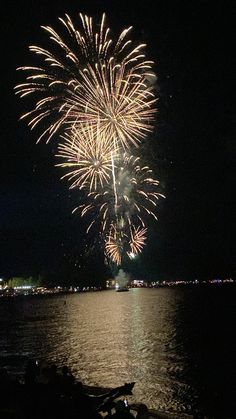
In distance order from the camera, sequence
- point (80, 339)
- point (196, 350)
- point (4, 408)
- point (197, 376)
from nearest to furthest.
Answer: point (4, 408), point (197, 376), point (196, 350), point (80, 339)

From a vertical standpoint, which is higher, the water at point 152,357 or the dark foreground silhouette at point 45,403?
the dark foreground silhouette at point 45,403

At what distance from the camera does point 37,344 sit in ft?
149

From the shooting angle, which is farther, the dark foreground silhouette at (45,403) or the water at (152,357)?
the water at (152,357)

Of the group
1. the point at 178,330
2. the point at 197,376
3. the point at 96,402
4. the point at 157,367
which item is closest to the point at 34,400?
the point at 96,402

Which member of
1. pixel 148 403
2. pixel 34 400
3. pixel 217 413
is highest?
pixel 34 400

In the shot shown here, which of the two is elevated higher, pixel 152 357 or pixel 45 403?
pixel 45 403

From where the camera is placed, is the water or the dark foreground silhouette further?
the water

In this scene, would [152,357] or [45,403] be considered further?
[152,357]

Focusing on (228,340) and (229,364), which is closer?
(229,364)

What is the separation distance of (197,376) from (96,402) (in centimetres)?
1789

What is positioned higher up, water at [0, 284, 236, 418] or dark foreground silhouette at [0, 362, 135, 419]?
dark foreground silhouette at [0, 362, 135, 419]

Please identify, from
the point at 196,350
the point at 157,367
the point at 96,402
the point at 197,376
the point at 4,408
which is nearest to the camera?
the point at 4,408

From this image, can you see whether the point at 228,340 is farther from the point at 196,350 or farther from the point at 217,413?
the point at 217,413

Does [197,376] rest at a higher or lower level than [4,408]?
lower
